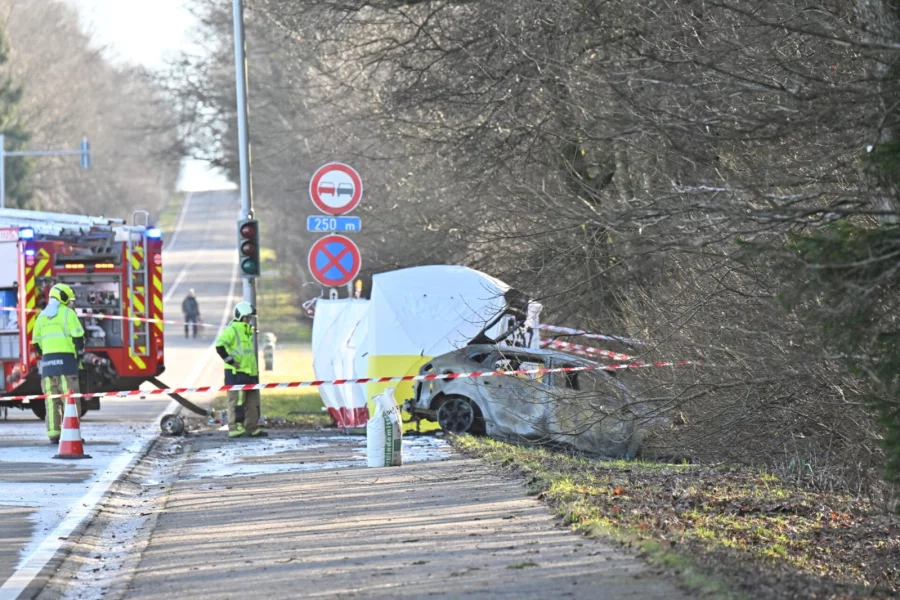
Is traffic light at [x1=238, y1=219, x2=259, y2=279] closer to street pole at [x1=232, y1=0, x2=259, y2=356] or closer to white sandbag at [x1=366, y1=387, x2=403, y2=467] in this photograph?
street pole at [x1=232, y1=0, x2=259, y2=356]

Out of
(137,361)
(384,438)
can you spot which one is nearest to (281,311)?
(137,361)

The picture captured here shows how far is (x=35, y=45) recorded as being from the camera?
83.1m

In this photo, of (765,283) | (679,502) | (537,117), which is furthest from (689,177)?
(537,117)

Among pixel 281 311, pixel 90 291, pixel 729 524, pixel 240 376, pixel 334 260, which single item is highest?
pixel 281 311

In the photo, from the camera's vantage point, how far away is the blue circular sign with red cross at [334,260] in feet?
59.8

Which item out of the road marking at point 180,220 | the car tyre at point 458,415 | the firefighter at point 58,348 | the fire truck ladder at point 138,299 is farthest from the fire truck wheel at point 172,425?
the road marking at point 180,220

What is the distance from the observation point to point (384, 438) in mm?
13109

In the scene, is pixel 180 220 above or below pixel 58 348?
above

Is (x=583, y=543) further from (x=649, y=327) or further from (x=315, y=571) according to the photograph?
(x=649, y=327)

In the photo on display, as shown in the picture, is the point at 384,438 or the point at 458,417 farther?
the point at 458,417

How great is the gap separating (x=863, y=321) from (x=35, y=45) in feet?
266

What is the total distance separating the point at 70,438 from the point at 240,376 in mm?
2995

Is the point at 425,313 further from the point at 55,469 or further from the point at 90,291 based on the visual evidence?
the point at 90,291

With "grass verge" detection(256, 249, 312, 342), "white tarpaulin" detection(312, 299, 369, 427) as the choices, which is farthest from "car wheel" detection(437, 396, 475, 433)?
"grass verge" detection(256, 249, 312, 342)
